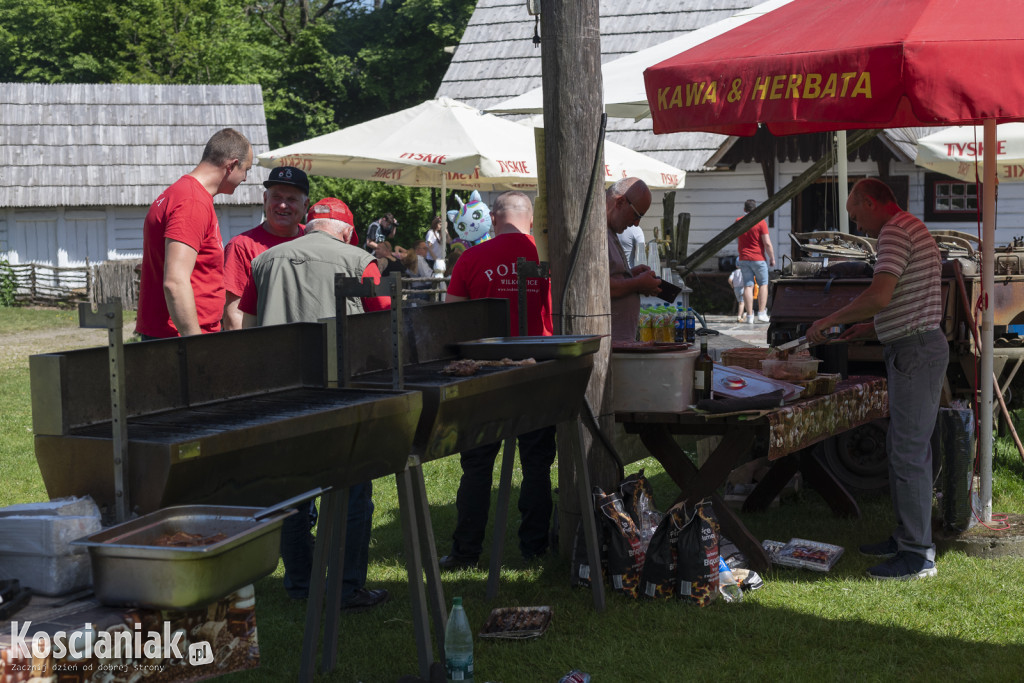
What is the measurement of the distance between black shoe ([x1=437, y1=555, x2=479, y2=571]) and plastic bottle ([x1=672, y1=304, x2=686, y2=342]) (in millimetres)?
1678

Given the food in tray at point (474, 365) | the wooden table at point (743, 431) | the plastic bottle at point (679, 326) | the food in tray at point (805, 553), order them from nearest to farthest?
the food in tray at point (474, 365)
the wooden table at point (743, 431)
the food in tray at point (805, 553)
the plastic bottle at point (679, 326)

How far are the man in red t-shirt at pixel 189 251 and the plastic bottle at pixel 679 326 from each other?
243 centimetres

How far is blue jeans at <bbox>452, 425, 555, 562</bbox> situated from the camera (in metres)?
5.57

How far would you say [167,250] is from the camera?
16.5ft

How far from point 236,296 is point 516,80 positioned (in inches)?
663

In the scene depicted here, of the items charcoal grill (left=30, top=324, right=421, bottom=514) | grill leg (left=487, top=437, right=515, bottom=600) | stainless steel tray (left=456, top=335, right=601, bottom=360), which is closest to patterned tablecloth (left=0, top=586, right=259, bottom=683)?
charcoal grill (left=30, top=324, right=421, bottom=514)

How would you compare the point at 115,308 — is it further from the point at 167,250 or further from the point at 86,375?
the point at 167,250

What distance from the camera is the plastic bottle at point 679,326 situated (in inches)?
245

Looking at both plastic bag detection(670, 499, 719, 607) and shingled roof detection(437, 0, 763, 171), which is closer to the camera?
plastic bag detection(670, 499, 719, 607)

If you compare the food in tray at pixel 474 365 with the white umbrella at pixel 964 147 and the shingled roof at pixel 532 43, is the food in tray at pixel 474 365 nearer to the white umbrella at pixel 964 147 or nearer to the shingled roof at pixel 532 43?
the white umbrella at pixel 964 147

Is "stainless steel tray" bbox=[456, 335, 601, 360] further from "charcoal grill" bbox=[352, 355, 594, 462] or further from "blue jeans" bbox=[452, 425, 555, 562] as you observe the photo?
"blue jeans" bbox=[452, 425, 555, 562]

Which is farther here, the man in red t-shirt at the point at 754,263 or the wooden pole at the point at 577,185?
the man in red t-shirt at the point at 754,263

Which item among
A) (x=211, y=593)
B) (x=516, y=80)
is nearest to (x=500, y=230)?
(x=211, y=593)

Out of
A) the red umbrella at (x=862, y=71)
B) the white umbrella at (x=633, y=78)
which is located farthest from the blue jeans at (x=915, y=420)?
the white umbrella at (x=633, y=78)
